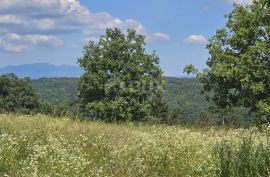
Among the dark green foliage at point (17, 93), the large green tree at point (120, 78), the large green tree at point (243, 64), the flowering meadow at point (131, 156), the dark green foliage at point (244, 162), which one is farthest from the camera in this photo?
the dark green foliage at point (17, 93)

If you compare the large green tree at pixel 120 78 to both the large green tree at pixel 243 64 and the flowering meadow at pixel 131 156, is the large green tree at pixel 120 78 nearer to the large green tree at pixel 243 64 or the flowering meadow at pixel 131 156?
the large green tree at pixel 243 64

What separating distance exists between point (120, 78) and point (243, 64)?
32.0 metres

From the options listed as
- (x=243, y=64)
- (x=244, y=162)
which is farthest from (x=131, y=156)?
(x=243, y=64)

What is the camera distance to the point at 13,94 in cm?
10975

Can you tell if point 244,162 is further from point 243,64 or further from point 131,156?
point 243,64

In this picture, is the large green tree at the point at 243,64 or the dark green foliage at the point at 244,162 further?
the large green tree at the point at 243,64

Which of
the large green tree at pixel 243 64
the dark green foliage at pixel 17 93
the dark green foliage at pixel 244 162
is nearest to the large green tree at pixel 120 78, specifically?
the large green tree at pixel 243 64

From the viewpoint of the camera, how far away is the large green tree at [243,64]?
35.1 metres

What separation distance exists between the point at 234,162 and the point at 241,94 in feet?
101

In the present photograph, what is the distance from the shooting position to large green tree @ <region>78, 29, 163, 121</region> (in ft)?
201

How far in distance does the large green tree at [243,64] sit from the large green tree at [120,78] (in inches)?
918

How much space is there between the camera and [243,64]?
3575 cm

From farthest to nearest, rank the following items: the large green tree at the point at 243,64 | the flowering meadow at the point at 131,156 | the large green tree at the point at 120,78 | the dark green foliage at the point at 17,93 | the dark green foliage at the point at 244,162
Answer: the dark green foliage at the point at 17,93
the large green tree at the point at 120,78
the large green tree at the point at 243,64
the flowering meadow at the point at 131,156
the dark green foliage at the point at 244,162

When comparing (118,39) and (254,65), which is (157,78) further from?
(254,65)
